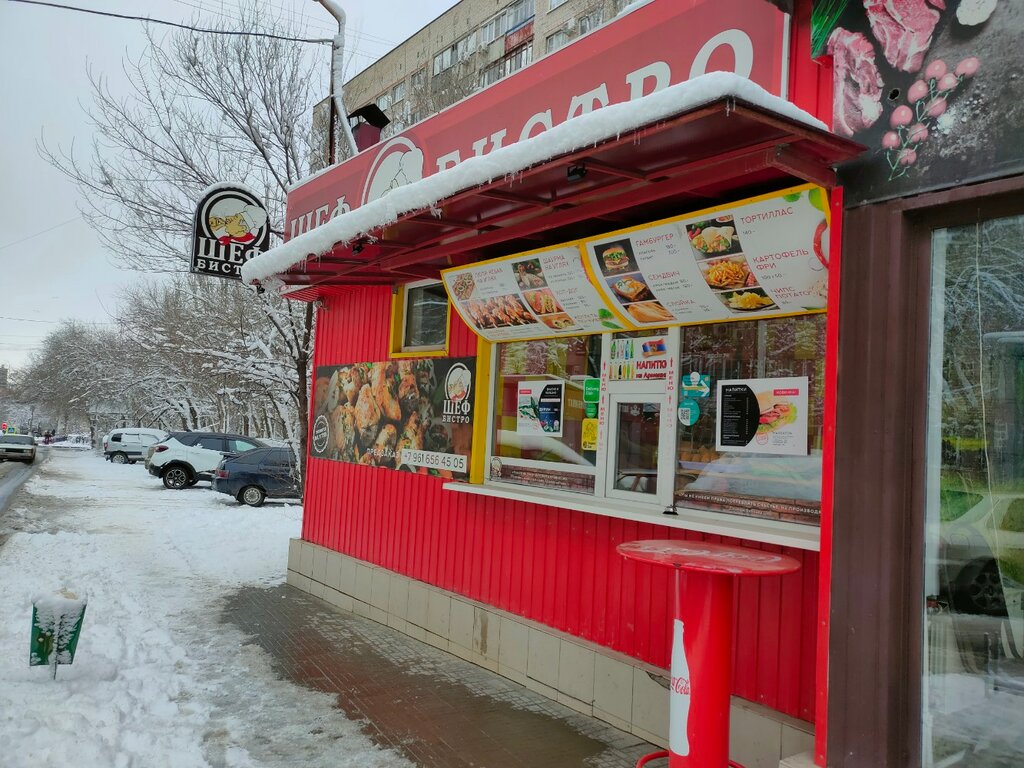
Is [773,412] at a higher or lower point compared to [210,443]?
higher

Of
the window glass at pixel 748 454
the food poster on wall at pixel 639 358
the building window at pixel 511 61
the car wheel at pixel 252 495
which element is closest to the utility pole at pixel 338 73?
the food poster on wall at pixel 639 358

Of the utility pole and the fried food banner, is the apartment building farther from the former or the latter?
the fried food banner

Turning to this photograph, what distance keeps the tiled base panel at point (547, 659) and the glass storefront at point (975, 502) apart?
0.99 metres

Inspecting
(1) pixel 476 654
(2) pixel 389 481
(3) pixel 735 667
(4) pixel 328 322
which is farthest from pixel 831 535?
(4) pixel 328 322

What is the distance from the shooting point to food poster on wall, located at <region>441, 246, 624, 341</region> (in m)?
4.75

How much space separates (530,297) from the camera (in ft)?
16.9

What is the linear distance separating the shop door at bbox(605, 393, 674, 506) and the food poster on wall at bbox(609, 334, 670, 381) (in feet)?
0.41

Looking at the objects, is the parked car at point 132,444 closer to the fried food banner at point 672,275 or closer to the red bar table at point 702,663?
the fried food banner at point 672,275

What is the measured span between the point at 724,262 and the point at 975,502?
167 cm

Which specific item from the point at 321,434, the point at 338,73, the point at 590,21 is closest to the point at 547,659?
the point at 321,434

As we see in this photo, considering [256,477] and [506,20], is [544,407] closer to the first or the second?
[256,477]

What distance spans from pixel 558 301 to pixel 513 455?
4.58 feet

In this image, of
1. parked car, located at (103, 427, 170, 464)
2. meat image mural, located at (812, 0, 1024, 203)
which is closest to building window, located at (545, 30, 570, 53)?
meat image mural, located at (812, 0, 1024, 203)

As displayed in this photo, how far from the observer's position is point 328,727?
14.8 feet
